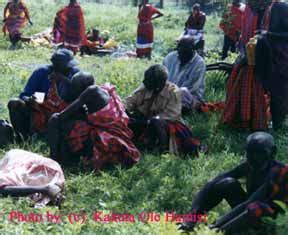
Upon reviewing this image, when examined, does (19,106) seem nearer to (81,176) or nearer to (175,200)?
(81,176)

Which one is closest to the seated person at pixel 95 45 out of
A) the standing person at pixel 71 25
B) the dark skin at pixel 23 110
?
the standing person at pixel 71 25

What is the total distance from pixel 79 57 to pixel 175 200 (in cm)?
897

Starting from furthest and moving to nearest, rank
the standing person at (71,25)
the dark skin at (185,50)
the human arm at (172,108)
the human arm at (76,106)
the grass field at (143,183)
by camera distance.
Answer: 1. the standing person at (71,25)
2. the dark skin at (185,50)
3. the human arm at (172,108)
4. the human arm at (76,106)
5. the grass field at (143,183)

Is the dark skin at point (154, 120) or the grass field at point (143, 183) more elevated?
the dark skin at point (154, 120)

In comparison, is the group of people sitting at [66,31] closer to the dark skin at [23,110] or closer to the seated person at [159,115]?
the dark skin at [23,110]

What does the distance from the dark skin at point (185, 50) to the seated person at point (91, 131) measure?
152 cm

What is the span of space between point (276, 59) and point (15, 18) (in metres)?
10.3

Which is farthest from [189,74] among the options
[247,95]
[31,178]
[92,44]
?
[92,44]

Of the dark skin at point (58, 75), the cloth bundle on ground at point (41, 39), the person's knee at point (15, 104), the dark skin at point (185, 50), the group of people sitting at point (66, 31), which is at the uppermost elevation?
the dark skin at point (185, 50)

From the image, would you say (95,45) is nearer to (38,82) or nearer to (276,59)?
(38,82)

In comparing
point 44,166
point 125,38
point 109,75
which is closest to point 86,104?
point 44,166

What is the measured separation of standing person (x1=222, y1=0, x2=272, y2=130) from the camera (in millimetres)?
6699

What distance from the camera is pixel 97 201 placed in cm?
511

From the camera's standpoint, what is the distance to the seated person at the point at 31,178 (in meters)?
4.83
